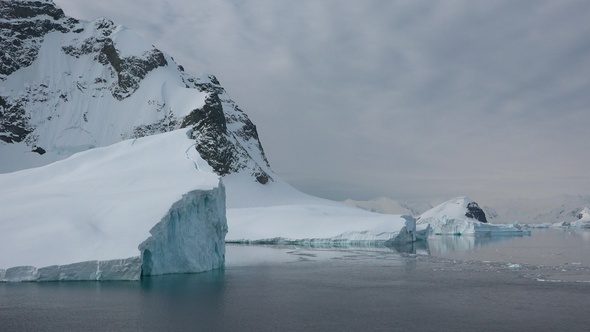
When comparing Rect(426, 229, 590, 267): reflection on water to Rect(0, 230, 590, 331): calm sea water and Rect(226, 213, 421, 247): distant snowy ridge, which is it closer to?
Rect(226, 213, 421, 247): distant snowy ridge

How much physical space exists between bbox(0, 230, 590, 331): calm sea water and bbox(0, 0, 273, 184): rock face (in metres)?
70.0

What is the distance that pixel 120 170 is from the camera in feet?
102

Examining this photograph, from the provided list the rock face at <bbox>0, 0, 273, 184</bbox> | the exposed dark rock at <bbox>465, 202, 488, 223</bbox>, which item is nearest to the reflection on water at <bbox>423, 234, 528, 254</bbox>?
the rock face at <bbox>0, 0, 273, 184</bbox>

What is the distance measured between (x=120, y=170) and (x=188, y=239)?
7637 millimetres

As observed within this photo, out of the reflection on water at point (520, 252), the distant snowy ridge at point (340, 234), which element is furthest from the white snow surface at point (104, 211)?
the distant snowy ridge at point (340, 234)

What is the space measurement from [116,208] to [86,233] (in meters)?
2.49

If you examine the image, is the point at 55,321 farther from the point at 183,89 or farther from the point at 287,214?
the point at 183,89

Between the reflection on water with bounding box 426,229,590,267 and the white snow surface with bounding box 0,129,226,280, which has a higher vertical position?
the white snow surface with bounding box 0,129,226,280

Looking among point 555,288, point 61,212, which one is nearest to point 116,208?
point 61,212

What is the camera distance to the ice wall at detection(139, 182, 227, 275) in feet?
77.9

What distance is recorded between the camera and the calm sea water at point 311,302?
15203 mm

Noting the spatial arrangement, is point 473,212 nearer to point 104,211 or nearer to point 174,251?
point 174,251

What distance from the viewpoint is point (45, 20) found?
101 m

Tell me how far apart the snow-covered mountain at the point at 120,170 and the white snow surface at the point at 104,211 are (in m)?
0.07
